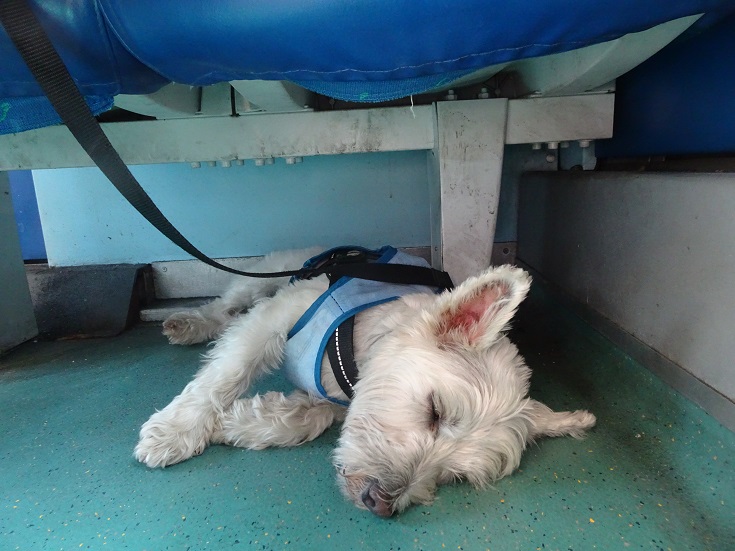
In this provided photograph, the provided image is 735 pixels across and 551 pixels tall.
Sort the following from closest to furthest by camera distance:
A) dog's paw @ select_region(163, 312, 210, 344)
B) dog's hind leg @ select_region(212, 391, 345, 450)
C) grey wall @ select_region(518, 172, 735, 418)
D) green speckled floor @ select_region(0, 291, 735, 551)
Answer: green speckled floor @ select_region(0, 291, 735, 551)
grey wall @ select_region(518, 172, 735, 418)
dog's hind leg @ select_region(212, 391, 345, 450)
dog's paw @ select_region(163, 312, 210, 344)

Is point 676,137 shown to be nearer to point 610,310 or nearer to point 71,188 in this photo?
point 610,310

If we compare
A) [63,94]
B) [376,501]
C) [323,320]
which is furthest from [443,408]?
[63,94]

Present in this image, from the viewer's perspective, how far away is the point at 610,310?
7.14ft

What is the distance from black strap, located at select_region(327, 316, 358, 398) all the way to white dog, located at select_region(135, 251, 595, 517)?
0.04m

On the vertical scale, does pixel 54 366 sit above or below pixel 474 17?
below

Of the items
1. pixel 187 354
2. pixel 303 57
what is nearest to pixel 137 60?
pixel 303 57

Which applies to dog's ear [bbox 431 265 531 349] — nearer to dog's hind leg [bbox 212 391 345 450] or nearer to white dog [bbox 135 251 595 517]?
white dog [bbox 135 251 595 517]

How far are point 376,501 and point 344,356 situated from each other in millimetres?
521

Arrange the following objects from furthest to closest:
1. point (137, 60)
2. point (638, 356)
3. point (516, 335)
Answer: point (516, 335)
point (638, 356)
point (137, 60)

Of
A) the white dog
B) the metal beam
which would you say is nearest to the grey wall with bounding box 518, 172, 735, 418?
the metal beam

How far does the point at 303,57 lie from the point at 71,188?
2.66 meters

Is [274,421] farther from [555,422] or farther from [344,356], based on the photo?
[555,422]

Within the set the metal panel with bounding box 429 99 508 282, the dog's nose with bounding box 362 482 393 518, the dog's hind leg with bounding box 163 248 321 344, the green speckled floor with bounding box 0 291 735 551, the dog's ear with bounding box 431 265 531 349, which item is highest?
the metal panel with bounding box 429 99 508 282

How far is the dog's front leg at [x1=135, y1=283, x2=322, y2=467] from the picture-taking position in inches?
59.1
